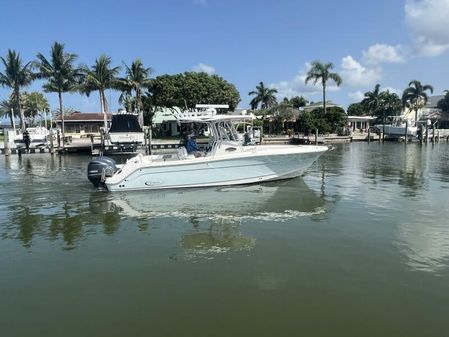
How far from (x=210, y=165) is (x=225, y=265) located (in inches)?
314

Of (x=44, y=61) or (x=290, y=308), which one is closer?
(x=290, y=308)

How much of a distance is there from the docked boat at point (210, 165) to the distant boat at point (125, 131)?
17.6 m

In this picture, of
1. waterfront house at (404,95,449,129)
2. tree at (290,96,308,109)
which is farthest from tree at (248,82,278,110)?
waterfront house at (404,95,449,129)

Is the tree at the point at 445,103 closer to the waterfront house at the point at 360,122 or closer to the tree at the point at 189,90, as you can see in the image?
the waterfront house at the point at 360,122

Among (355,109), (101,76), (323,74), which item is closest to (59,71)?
(101,76)

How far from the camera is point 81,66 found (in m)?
51.8

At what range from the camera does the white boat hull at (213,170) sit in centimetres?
1524

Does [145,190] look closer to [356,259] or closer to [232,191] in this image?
[232,191]

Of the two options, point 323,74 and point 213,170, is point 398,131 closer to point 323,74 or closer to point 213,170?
point 323,74

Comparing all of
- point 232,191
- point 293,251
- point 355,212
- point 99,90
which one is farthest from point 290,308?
point 99,90

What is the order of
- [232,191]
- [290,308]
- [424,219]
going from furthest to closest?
[232,191] < [424,219] < [290,308]

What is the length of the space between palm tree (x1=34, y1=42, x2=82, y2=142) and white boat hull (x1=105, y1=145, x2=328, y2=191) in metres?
37.6

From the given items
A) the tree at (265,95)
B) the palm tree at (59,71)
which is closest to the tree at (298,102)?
the tree at (265,95)

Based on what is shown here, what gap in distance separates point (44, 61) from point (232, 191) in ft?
142
